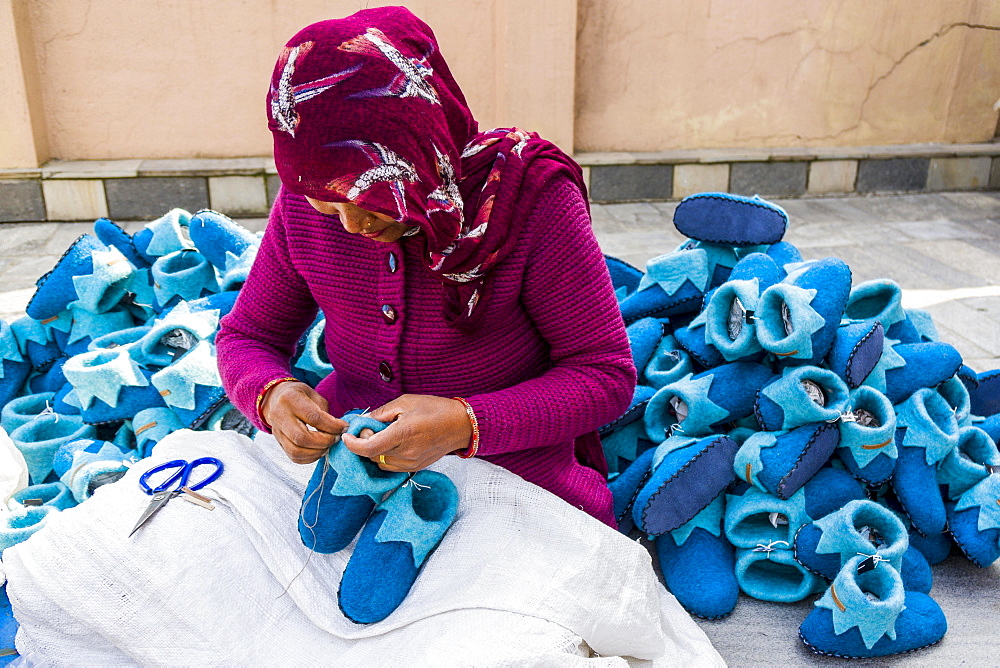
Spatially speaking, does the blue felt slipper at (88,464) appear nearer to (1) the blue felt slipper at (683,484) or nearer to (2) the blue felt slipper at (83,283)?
(2) the blue felt slipper at (83,283)

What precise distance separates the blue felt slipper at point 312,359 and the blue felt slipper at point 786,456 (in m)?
0.92

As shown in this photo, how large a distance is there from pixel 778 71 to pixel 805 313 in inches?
142

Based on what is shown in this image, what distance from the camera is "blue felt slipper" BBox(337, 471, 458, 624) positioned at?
1193 mm

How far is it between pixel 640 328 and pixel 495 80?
2.86 meters

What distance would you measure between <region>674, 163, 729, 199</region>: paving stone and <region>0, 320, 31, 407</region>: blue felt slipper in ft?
11.8

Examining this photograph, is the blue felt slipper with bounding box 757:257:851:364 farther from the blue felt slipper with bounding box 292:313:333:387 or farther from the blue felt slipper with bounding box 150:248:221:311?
the blue felt slipper with bounding box 150:248:221:311

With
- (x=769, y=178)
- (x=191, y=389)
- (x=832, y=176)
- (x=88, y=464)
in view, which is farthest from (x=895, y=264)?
(x=88, y=464)

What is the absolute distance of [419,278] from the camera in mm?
1259

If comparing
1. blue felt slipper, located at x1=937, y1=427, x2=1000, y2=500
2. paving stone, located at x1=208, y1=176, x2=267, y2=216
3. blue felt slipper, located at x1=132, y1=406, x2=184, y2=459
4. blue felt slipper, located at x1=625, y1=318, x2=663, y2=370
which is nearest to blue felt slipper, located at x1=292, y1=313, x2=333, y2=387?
blue felt slipper, located at x1=132, y1=406, x2=184, y2=459

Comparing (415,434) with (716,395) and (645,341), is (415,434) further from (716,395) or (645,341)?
(645,341)

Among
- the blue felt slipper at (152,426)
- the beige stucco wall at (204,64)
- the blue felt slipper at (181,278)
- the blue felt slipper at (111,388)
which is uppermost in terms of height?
the beige stucco wall at (204,64)

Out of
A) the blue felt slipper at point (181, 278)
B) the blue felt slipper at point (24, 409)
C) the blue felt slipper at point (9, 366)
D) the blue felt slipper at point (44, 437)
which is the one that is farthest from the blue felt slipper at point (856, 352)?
the blue felt slipper at point (9, 366)

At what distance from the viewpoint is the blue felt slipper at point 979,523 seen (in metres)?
1.71

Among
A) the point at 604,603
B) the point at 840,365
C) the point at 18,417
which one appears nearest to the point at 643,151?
the point at 840,365
